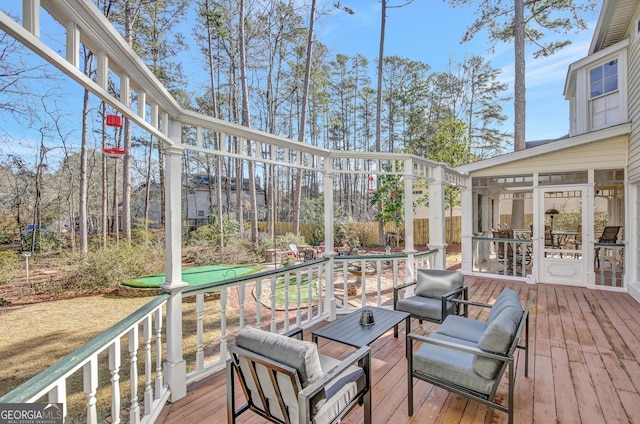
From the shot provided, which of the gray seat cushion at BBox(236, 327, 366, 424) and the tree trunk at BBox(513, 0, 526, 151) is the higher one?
the tree trunk at BBox(513, 0, 526, 151)

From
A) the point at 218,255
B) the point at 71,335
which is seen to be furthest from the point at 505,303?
the point at 218,255

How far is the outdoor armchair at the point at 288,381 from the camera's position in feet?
5.50

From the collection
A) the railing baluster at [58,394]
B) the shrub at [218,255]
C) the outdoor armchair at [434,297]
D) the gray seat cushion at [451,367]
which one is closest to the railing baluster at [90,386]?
the railing baluster at [58,394]

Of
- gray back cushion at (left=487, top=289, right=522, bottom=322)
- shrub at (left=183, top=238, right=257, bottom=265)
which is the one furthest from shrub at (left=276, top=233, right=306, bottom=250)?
gray back cushion at (left=487, top=289, right=522, bottom=322)

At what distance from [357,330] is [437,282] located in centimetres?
173

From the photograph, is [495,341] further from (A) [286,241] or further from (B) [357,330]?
(A) [286,241]

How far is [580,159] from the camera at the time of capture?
637cm

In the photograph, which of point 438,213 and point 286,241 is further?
point 286,241

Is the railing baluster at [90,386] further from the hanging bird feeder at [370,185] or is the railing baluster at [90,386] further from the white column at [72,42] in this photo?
the hanging bird feeder at [370,185]

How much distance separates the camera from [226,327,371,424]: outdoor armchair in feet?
5.50

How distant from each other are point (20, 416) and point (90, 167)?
44.8ft

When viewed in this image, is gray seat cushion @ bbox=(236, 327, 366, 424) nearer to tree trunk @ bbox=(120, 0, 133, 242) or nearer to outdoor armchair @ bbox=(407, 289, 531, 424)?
outdoor armchair @ bbox=(407, 289, 531, 424)

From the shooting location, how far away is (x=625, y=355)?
3.24 metres

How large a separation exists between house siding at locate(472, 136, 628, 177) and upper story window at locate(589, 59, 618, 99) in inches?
56.0
